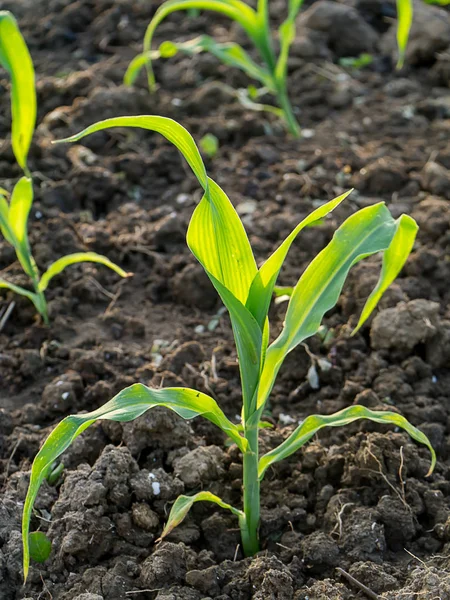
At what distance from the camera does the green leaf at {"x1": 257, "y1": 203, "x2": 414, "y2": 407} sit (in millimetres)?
1473

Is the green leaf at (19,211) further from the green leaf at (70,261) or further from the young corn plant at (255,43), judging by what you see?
the young corn plant at (255,43)

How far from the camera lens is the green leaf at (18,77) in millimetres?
2055

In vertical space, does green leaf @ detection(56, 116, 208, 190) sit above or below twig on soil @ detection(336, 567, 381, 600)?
above

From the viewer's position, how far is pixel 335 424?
5.10ft

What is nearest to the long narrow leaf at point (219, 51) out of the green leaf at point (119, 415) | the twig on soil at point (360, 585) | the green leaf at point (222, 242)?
the green leaf at point (222, 242)

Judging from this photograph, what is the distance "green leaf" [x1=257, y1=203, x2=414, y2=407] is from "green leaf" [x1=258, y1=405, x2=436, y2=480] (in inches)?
4.7

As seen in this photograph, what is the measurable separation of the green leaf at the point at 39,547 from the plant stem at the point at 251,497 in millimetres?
385

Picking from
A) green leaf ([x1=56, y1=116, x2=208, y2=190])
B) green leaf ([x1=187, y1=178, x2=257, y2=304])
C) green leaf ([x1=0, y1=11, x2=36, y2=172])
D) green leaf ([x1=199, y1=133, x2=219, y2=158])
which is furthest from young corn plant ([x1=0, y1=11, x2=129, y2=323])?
green leaf ([x1=199, y1=133, x2=219, y2=158])

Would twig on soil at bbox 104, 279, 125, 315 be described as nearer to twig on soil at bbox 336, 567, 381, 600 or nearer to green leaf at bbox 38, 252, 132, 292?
green leaf at bbox 38, 252, 132, 292

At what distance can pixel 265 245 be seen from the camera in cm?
250

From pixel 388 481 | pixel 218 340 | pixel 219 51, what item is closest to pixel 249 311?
pixel 388 481

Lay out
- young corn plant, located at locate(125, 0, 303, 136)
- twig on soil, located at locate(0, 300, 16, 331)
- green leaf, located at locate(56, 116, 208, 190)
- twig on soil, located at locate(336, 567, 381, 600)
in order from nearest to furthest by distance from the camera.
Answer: green leaf, located at locate(56, 116, 208, 190), twig on soil, located at locate(336, 567, 381, 600), twig on soil, located at locate(0, 300, 16, 331), young corn plant, located at locate(125, 0, 303, 136)

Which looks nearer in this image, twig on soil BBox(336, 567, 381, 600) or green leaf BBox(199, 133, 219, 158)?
twig on soil BBox(336, 567, 381, 600)

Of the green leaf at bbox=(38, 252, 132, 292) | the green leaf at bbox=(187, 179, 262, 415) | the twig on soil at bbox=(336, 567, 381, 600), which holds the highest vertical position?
the green leaf at bbox=(187, 179, 262, 415)
